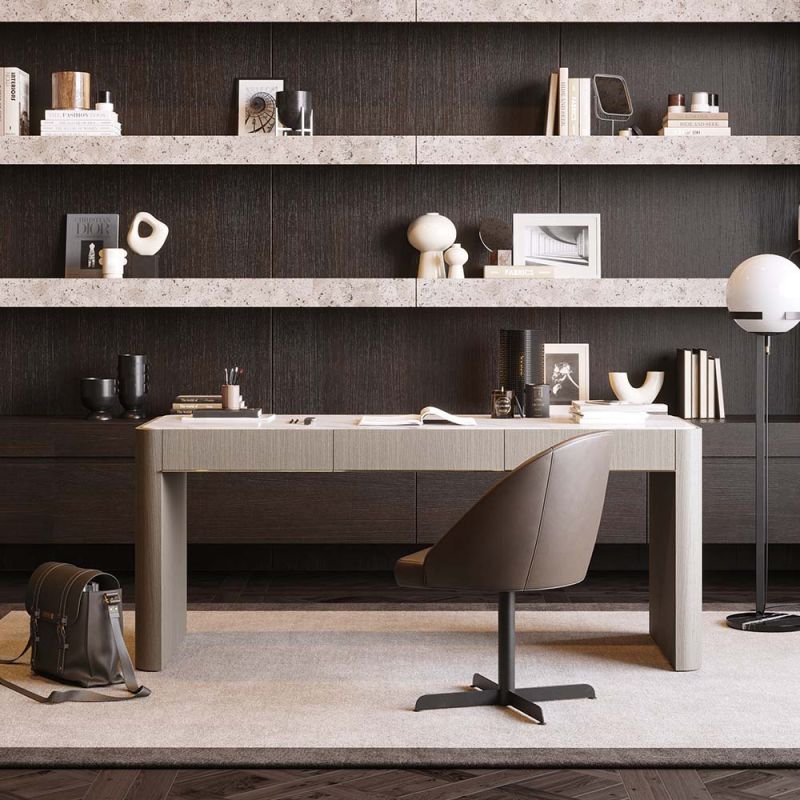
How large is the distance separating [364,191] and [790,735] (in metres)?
3.14

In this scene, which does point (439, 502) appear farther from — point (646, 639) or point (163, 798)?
point (163, 798)

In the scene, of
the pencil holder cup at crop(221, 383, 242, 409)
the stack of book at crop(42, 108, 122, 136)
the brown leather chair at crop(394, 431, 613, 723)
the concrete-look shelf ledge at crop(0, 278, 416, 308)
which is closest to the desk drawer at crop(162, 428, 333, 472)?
the pencil holder cup at crop(221, 383, 242, 409)

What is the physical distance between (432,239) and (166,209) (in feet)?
Result: 4.06

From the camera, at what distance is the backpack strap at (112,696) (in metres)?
3.17

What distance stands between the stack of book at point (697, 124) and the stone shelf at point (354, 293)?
65 centimetres

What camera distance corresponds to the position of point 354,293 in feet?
16.2

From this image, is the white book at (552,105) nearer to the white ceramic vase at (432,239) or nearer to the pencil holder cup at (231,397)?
the white ceramic vase at (432,239)

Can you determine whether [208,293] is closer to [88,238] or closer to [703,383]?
[88,238]

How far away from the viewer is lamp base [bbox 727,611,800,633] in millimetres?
3984

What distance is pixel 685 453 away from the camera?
3.49m

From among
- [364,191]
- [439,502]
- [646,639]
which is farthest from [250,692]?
[364,191]

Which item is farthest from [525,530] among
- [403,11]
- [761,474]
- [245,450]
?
[403,11]

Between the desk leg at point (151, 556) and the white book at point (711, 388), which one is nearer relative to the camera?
the desk leg at point (151, 556)

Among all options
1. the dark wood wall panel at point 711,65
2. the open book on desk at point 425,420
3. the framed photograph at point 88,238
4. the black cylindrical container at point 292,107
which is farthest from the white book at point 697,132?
the framed photograph at point 88,238
